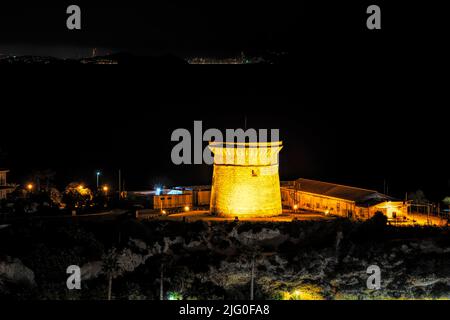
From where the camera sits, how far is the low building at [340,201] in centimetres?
3259

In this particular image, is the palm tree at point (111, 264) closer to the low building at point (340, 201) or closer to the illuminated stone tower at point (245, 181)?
the illuminated stone tower at point (245, 181)

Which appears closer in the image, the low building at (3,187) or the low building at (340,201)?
the low building at (340,201)

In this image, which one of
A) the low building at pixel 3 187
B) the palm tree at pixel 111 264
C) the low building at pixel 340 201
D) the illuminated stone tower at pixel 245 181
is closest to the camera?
the palm tree at pixel 111 264

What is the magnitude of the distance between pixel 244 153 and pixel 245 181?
102 centimetres

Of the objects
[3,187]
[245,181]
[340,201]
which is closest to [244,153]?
[245,181]

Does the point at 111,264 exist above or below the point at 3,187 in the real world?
below

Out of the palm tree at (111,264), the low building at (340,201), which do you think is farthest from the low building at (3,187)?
the low building at (340,201)

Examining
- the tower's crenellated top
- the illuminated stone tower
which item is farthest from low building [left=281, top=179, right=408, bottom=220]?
the tower's crenellated top

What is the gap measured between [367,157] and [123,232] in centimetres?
2861

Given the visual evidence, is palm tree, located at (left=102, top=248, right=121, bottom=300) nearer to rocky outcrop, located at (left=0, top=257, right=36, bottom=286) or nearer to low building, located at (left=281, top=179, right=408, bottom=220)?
rocky outcrop, located at (left=0, top=257, right=36, bottom=286)

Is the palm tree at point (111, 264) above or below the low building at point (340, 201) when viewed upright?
below

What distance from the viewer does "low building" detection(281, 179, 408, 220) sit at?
32.6 meters

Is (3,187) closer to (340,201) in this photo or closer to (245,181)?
(245,181)

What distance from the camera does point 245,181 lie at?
32438 millimetres
